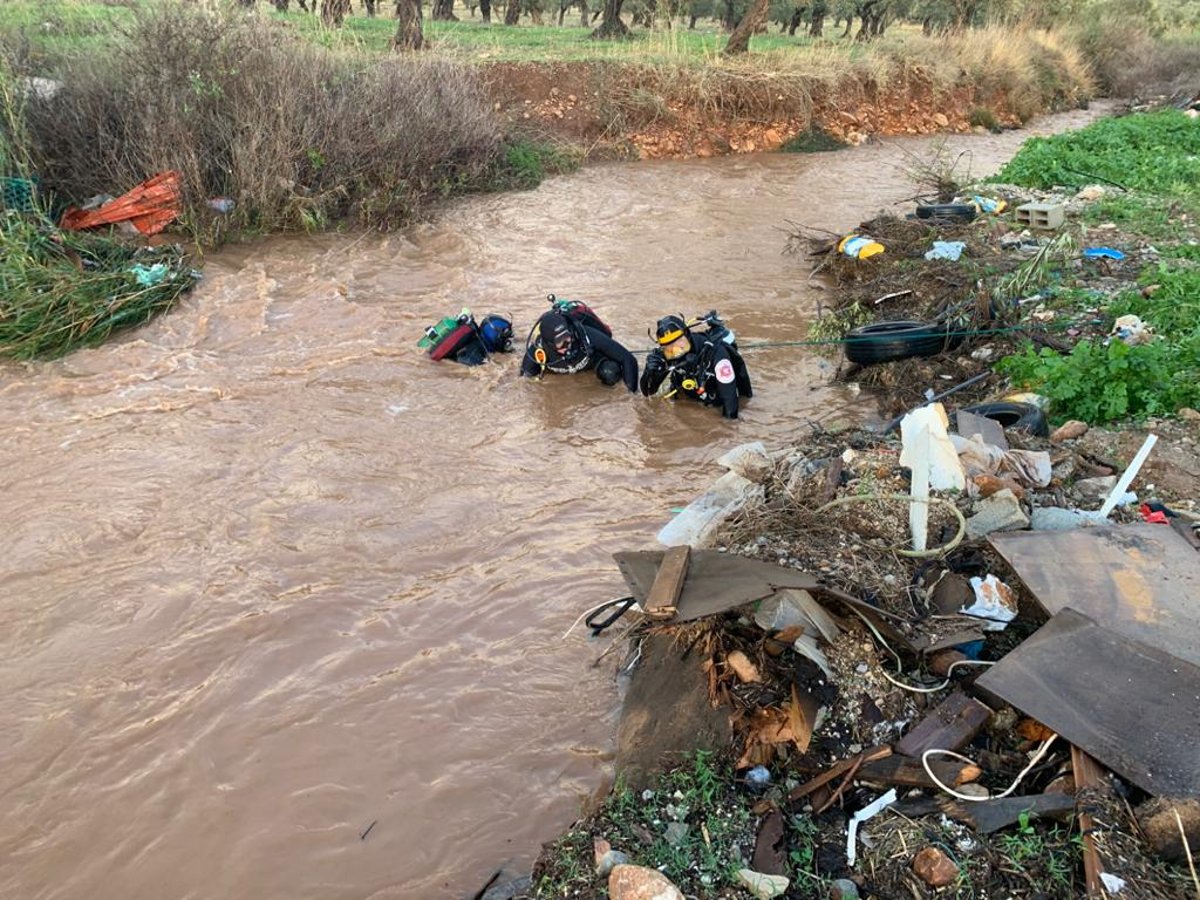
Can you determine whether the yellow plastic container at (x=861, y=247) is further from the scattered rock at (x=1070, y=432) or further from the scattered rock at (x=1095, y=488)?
the scattered rock at (x=1095, y=488)

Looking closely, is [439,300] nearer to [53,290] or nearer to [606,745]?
[53,290]

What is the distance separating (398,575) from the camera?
494cm

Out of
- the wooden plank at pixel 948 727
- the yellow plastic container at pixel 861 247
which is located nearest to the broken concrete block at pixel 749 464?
the wooden plank at pixel 948 727

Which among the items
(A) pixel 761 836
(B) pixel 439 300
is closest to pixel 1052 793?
(A) pixel 761 836

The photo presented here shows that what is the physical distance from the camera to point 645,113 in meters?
16.6

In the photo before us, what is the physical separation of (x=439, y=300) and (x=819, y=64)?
1313 cm

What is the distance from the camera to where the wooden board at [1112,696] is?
2588 mm

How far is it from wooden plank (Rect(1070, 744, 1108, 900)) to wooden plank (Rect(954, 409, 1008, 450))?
7.38 feet

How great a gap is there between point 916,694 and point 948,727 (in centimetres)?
23

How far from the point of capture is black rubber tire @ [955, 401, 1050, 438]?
17.0 ft

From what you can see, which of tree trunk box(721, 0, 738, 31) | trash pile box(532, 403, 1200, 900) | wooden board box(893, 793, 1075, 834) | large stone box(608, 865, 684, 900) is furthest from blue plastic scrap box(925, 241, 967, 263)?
tree trunk box(721, 0, 738, 31)

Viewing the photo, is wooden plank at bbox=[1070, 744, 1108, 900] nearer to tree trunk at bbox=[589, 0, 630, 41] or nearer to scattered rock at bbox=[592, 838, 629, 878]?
scattered rock at bbox=[592, 838, 629, 878]

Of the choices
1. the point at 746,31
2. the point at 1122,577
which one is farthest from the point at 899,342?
the point at 746,31

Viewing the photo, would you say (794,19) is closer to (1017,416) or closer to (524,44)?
(524,44)
